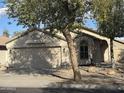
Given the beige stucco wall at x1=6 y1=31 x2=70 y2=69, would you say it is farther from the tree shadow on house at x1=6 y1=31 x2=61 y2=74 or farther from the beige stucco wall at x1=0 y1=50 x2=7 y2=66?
the beige stucco wall at x1=0 y1=50 x2=7 y2=66

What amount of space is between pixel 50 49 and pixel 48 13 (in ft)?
58.8

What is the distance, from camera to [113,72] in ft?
105

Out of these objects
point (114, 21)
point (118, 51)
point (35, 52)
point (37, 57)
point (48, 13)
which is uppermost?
point (114, 21)

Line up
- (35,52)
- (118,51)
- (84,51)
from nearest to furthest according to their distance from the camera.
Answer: (84,51)
(35,52)
(118,51)

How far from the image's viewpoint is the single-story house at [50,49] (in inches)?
1660

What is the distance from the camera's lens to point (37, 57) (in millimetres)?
43438

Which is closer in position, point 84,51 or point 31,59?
point 84,51

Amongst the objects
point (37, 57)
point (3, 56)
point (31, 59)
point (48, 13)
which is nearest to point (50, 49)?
point (37, 57)

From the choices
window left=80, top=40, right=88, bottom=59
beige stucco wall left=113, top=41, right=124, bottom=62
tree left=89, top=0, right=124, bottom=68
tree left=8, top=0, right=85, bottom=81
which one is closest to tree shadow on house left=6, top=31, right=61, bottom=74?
window left=80, top=40, right=88, bottom=59

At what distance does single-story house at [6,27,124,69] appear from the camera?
4216cm

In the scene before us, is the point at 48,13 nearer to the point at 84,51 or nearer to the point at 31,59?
the point at 84,51

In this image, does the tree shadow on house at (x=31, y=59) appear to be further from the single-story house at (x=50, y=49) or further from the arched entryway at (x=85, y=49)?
the arched entryway at (x=85, y=49)

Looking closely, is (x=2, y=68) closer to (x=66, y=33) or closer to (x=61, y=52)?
(x=61, y=52)

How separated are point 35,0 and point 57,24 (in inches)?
81.0
